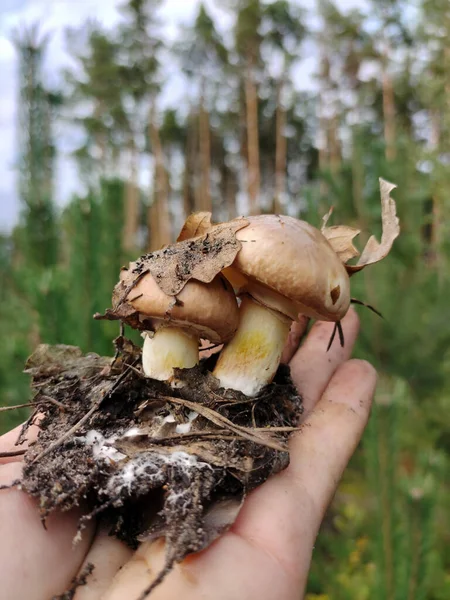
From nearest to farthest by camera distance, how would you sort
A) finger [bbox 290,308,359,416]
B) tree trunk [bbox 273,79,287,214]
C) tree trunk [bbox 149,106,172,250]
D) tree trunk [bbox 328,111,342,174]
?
Answer: finger [bbox 290,308,359,416], tree trunk [bbox 149,106,172,250], tree trunk [bbox 273,79,287,214], tree trunk [bbox 328,111,342,174]

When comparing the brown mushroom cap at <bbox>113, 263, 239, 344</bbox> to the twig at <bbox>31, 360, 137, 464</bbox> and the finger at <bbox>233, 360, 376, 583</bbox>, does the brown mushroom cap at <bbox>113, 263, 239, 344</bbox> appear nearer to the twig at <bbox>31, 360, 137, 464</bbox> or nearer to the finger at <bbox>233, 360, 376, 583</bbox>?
the twig at <bbox>31, 360, 137, 464</bbox>

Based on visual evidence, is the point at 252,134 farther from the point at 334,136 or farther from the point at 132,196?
the point at 132,196

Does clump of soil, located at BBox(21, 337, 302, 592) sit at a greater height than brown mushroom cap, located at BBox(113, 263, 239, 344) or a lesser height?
lesser

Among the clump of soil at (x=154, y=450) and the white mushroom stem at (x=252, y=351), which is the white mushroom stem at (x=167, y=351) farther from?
the white mushroom stem at (x=252, y=351)

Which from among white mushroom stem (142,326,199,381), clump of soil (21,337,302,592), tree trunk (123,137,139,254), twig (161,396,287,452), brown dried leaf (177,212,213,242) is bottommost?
tree trunk (123,137,139,254)

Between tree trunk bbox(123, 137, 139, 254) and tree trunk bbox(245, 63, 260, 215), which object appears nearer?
tree trunk bbox(245, 63, 260, 215)

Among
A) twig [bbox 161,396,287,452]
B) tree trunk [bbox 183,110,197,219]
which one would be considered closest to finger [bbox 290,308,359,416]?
twig [bbox 161,396,287,452]

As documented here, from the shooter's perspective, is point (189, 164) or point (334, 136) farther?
point (189, 164)

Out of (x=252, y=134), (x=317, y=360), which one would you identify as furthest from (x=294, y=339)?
(x=252, y=134)
